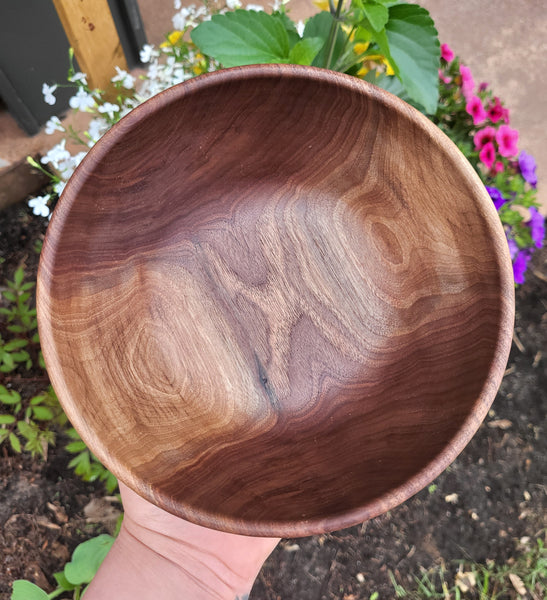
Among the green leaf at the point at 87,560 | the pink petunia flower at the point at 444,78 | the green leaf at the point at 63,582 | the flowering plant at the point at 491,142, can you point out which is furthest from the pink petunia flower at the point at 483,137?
the green leaf at the point at 63,582

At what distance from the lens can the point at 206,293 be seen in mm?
771

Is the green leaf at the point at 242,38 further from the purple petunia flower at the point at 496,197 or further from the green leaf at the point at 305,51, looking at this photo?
the purple petunia flower at the point at 496,197

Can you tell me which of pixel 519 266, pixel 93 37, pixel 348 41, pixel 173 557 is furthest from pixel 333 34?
pixel 173 557

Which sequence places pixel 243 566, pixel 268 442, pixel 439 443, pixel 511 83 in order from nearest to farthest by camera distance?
pixel 439 443
pixel 268 442
pixel 243 566
pixel 511 83

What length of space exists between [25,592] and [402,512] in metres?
0.76

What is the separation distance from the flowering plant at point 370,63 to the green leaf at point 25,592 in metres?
0.62

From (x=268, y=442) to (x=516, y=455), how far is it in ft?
2.58

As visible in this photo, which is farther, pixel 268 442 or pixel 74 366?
Answer: pixel 268 442

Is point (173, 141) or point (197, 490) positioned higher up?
point (173, 141)

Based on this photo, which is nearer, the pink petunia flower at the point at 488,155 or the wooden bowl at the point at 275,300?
the wooden bowl at the point at 275,300

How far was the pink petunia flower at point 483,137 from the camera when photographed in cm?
99

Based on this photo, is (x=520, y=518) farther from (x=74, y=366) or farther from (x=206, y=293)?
(x=74, y=366)

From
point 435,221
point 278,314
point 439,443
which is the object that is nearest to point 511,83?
point 435,221

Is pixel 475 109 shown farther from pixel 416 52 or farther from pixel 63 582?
pixel 63 582
